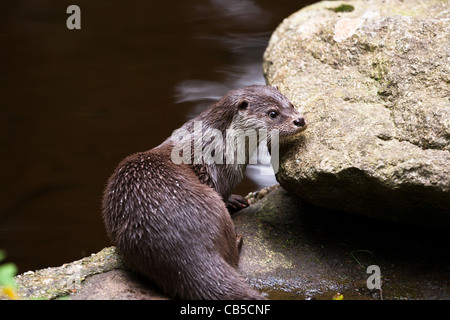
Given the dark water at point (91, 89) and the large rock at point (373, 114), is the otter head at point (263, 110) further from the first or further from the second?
the dark water at point (91, 89)

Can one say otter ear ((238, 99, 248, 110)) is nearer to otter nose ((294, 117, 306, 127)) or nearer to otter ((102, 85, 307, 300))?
otter ((102, 85, 307, 300))

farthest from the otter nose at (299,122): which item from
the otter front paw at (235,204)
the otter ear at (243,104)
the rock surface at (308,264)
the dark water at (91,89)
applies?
the dark water at (91,89)

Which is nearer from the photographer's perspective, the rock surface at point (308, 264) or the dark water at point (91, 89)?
the rock surface at point (308, 264)

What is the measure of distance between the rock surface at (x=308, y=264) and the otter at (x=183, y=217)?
0.13m

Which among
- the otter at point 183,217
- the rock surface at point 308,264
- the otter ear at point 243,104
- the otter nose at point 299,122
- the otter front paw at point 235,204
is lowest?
the rock surface at point 308,264

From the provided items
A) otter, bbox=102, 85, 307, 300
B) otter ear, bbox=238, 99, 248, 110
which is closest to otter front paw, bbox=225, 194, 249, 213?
otter, bbox=102, 85, 307, 300

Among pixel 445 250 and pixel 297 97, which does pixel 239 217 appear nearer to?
pixel 297 97

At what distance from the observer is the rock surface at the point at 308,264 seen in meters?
2.60

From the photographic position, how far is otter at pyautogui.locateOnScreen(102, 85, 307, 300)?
2.39 metres

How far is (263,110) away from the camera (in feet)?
9.74

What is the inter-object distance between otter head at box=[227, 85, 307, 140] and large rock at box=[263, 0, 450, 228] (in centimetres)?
13

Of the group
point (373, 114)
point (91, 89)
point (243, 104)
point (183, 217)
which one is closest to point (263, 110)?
point (243, 104)

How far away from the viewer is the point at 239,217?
3180 mm
